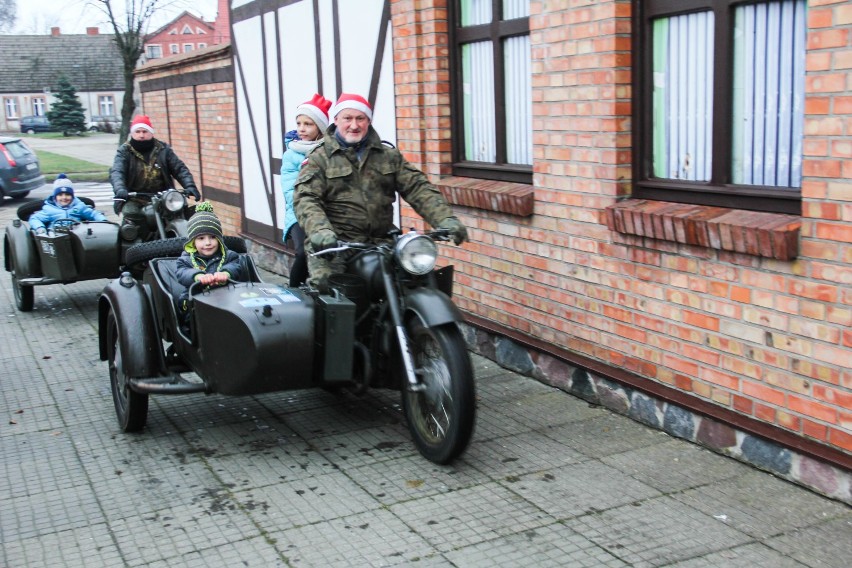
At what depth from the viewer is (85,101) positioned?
8238 cm

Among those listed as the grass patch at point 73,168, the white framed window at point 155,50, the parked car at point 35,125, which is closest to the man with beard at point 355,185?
the grass patch at point 73,168

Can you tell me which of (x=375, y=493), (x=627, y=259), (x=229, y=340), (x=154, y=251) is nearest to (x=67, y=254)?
(x=154, y=251)

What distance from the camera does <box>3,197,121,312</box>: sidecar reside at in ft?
30.2

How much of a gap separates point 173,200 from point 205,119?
527 cm

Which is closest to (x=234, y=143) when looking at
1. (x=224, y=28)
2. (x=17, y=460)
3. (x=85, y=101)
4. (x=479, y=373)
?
(x=479, y=373)

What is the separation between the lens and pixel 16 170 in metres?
23.9

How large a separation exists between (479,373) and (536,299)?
0.66 metres

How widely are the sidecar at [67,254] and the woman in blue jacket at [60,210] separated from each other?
13 centimetres

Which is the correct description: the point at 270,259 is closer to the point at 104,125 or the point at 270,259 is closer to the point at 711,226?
the point at 711,226

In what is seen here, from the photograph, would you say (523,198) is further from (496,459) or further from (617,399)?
(496,459)

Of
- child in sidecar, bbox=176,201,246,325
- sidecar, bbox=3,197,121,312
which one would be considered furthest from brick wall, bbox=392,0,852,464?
sidecar, bbox=3,197,121,312

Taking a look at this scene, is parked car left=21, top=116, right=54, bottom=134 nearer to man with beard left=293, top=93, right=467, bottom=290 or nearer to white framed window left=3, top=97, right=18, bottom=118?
white framed window left=3, top=97, right=18, bottom=118

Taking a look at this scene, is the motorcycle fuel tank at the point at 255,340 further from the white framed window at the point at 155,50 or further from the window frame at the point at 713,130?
the white framed window at the point at 155,50

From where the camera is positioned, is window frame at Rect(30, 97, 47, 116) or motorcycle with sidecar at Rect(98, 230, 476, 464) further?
window frame at Rect(30, 97, 47, 116)
